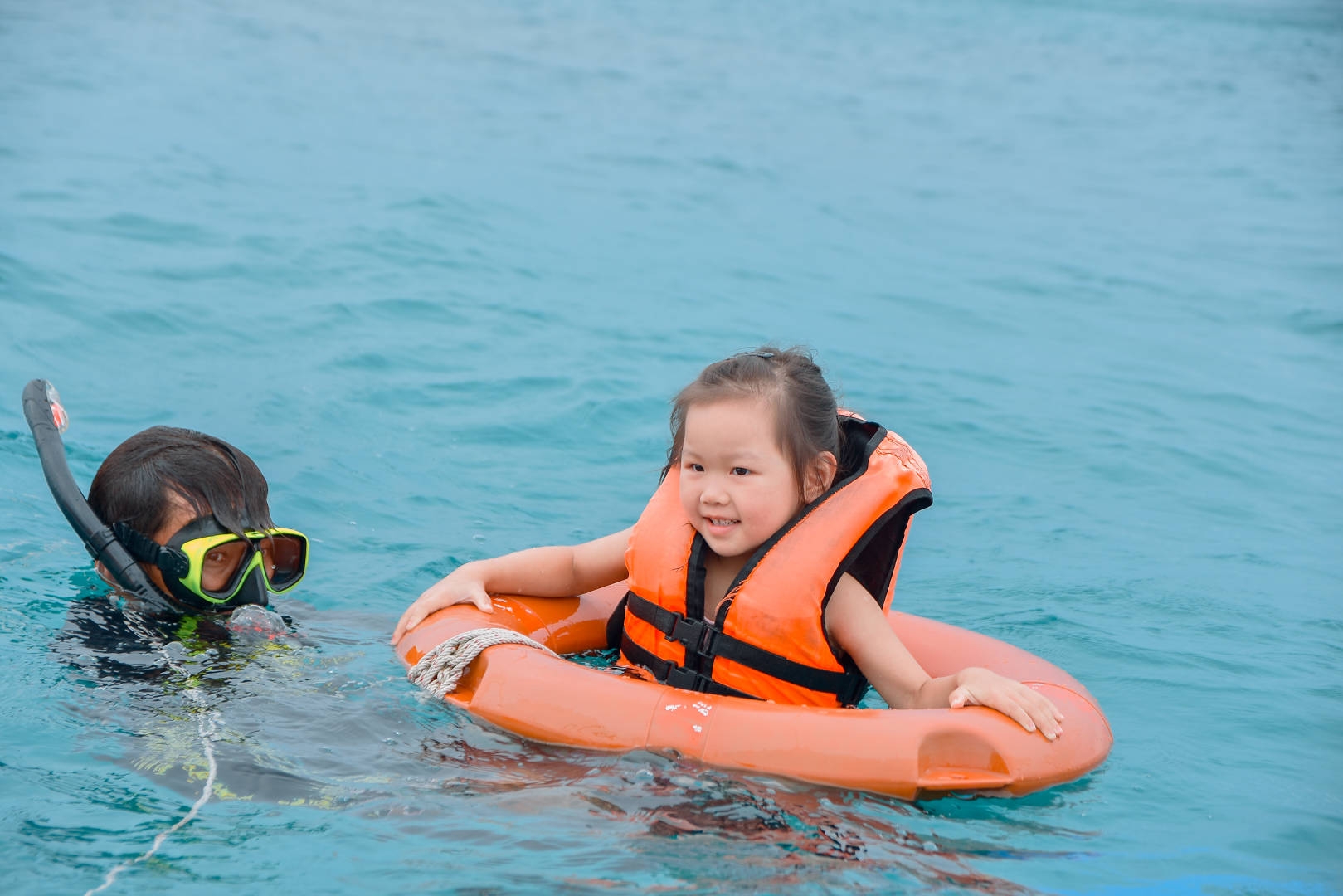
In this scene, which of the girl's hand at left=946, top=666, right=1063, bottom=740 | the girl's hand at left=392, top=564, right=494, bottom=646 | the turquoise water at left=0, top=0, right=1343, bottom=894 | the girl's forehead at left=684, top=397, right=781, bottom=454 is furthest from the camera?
the girl's hand at left=392, top=564, right=494, bottom=646

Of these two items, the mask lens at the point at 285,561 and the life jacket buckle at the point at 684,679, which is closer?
the life jacket buckle at the point at 684,679

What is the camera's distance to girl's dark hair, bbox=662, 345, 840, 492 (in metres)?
3.46

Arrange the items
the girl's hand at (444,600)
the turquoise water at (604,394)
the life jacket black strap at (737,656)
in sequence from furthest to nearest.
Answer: the girl's hand at (444,600), the life jacket black strap at (737,656), the turquoise water at (604,394)

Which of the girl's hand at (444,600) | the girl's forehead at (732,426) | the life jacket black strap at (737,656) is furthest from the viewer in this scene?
the girl's hand at (444,600)

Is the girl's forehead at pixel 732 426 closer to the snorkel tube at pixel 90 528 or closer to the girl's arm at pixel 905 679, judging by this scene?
the girl's arm at pixel 905 679

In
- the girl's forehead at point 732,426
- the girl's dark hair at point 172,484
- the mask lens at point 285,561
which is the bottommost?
the mask lens at point 285,561

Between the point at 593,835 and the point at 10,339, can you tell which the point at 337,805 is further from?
the point at 10,339

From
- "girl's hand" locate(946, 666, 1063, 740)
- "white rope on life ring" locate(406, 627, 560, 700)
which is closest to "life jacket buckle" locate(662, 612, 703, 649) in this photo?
"white rope on life ring" locate(406, 627, 560, 700)

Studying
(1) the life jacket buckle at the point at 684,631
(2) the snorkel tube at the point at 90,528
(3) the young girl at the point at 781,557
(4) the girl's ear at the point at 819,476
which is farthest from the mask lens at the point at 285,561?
(4) the girl's ear at the point at 819,476

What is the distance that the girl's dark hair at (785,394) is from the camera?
11.4 feet

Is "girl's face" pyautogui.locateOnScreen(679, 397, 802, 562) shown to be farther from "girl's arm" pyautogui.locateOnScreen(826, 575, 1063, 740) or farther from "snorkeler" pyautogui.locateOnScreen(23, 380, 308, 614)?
"snorkeler" pyautogui.locateOnScreen(23, 380, 308, 614)

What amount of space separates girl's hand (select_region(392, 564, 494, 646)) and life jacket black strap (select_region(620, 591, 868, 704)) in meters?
0.48

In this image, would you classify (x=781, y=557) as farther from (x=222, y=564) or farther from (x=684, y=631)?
(x=222, y=564)

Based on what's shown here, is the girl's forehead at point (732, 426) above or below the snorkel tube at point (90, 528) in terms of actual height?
above
